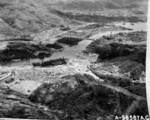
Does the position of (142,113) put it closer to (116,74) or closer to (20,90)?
(116,74)

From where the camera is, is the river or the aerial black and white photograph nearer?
the aerial black and white photograph

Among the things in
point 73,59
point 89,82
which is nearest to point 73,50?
point 73,59

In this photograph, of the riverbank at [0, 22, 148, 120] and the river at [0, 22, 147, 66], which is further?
the river at [0, 22, 147, 66]

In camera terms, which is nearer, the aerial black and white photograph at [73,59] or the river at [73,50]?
the aerial black and white photograph at [73,59]

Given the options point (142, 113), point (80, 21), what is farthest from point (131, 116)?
point (80, 21)

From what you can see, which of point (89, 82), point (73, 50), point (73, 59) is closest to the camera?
point (89, 82)

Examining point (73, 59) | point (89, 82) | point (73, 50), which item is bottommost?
point (89, 82)

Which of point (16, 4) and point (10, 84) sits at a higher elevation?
point (16, 4)

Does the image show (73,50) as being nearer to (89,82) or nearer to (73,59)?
(73,59)
